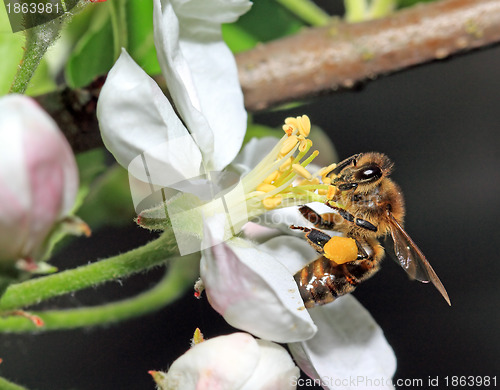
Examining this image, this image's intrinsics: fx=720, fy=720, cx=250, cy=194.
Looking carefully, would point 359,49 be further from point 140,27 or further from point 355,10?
point 140,27

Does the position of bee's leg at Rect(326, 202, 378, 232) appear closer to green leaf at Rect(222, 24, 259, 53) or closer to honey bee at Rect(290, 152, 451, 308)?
honey bee at Rect(290, 152, 451, 308)

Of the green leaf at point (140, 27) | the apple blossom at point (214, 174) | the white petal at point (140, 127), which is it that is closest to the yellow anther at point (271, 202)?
the apple blossom at point (214, 174)

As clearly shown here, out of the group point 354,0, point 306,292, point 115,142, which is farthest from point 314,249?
point 354,0

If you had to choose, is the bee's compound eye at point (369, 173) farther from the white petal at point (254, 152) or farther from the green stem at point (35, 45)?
the green stem at point (35, 45)

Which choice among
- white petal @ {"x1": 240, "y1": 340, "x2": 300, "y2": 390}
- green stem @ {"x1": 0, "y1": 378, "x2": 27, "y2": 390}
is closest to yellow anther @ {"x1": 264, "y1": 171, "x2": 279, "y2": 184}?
white petal @ {"x1": 240, "y1": 340, "x2": 300, "y2": 390}

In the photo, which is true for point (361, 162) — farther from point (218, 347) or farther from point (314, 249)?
point (218, 347)

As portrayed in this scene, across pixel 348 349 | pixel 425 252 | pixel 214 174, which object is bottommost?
pixel 425 252

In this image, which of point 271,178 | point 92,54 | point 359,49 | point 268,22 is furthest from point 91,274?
point 268,22
